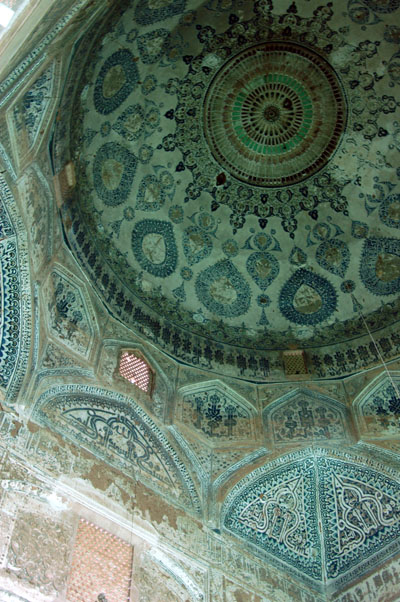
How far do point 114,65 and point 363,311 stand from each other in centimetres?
577

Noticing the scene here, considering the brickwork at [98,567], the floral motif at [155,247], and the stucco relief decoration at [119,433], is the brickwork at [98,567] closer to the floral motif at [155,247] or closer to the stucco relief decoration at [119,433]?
the stucco relief decoration at [119,433]

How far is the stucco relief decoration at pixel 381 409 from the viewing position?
8.78 metres

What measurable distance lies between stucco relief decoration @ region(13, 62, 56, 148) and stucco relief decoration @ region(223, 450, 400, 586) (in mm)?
5671

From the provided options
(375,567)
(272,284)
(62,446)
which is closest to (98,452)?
(62,446)

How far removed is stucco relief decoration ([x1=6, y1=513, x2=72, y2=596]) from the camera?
5855 millimetres

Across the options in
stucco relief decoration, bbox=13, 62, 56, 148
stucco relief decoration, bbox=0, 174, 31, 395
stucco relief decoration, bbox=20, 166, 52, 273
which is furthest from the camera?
stucco relief decoration, bbox=20, 166, 52, 273

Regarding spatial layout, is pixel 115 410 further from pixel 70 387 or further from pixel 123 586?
pixel 123 586

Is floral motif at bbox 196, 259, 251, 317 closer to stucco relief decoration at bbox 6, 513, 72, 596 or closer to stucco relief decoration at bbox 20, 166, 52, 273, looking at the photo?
stucco relief decoration at bbox 20, 166, 52, 273

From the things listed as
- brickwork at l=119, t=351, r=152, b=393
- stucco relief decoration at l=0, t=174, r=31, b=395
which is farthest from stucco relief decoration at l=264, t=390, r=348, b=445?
stucco relief decoration at l=0, t=174, r=31, b=395

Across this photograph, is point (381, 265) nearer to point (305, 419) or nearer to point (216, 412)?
point (305, 419)

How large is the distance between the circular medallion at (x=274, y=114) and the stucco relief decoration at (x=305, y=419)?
4.06 m

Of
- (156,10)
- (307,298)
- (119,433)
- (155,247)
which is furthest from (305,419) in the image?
(156,10)

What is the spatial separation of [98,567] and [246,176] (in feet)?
23.7

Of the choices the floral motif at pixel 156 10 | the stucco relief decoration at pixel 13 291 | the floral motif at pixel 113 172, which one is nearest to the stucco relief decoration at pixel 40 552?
the stucco relief decoration at pixel 13 291
